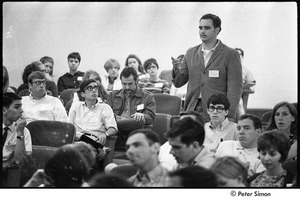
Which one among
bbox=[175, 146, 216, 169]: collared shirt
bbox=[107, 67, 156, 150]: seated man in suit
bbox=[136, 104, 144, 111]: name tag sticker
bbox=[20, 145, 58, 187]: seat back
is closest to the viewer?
bbox=[175, 146, 216, 169]: collared shirt

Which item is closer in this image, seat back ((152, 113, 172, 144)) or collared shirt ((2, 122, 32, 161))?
seat back ((152, 113, 172, 144))

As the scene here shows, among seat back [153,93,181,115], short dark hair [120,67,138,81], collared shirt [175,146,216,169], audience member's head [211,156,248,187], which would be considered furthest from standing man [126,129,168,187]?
seat back [153,93,181,115]

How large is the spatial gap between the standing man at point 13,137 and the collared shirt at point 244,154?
3.18 ft

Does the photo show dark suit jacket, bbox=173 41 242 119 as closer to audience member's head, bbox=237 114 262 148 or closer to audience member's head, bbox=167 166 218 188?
audience member's head, bbox=237 114 262 148

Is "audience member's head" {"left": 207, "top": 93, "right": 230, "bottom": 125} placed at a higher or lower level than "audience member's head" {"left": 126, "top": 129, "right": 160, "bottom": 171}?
higher

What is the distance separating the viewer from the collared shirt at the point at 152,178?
2217mm

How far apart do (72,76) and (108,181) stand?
151cm

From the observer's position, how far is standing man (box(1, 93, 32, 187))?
8.25ft

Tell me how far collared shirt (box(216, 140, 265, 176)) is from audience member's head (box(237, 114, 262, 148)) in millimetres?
39

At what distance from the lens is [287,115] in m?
2.74

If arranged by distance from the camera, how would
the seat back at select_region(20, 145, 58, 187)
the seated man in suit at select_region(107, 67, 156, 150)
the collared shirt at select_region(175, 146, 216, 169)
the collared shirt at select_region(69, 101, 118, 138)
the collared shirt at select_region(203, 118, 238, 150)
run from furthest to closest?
the seated man in suit at select_region(107, 67, 156, 150) < the collared shirt at select_region(69, 101, 118, 138) < the collared shirt at select_region(203, 118, 238, 150) < the seat back at select_region(20, 145, 58, 187) < the collared shirt at select_region(175, 146, 216, 169)

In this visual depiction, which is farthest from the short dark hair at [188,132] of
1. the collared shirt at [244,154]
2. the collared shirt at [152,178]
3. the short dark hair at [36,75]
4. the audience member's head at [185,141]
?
the short dark hair at [36,75]

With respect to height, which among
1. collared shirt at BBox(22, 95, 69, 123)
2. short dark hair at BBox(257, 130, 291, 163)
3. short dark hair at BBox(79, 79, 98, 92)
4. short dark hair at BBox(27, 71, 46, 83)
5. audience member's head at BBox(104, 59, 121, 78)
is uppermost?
audience member's head at BBox(104, 59, 121, 78)

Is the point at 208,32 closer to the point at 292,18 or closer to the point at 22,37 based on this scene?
the point at 292,18
